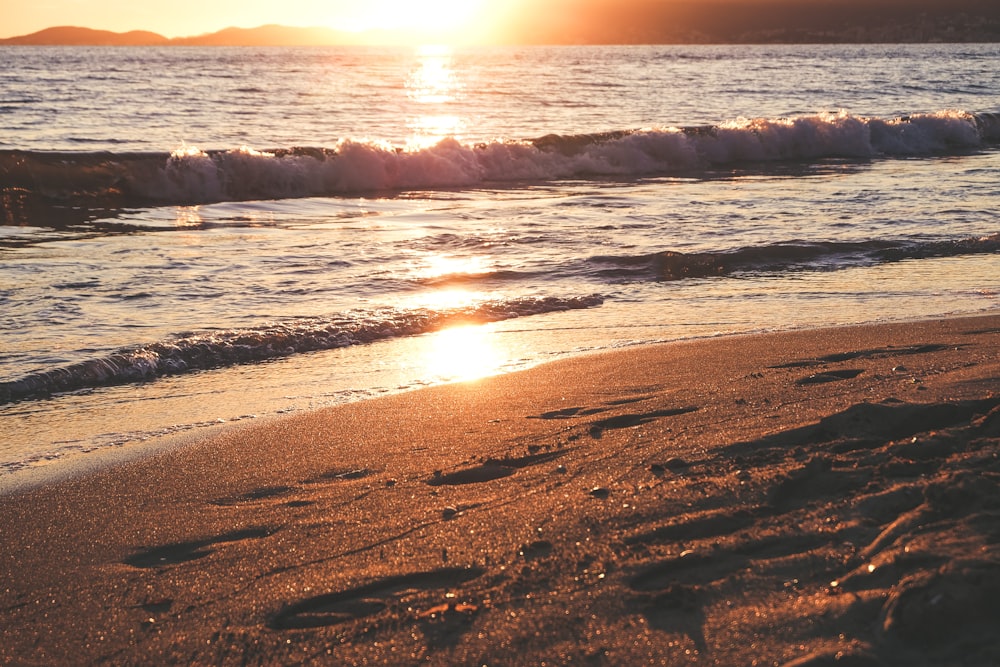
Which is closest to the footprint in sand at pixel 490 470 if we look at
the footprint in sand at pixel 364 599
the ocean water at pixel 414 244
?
the footprint in sand at pixel 364 599

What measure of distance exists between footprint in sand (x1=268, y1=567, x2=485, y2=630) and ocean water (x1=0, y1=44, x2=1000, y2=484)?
2232mm

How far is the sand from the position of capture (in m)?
2.22

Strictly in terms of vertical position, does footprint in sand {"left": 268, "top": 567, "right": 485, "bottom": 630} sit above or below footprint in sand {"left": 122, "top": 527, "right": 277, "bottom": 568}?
above

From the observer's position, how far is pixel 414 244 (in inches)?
405

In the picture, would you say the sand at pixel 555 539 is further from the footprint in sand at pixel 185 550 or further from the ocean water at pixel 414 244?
the ocean water at pixel 414 244

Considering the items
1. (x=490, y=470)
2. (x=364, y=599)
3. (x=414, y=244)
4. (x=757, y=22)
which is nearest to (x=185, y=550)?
(x=364, y=599)

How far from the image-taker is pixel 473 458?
370 centimetres

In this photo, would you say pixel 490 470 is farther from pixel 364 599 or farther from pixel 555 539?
pixel 364 599

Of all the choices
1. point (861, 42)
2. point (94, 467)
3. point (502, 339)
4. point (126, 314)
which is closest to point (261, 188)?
point (126, 314)

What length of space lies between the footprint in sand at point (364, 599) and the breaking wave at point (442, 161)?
40.7 ft

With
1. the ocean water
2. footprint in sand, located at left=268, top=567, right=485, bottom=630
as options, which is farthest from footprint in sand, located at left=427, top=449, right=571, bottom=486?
the ocean water

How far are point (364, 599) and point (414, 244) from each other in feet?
26.1

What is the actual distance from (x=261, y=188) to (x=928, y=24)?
124258 mm

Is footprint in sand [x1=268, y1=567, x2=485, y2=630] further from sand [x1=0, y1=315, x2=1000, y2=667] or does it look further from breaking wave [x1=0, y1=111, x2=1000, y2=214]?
breaking wave [x1=0, y1=111, x2=1000, y2=214]
